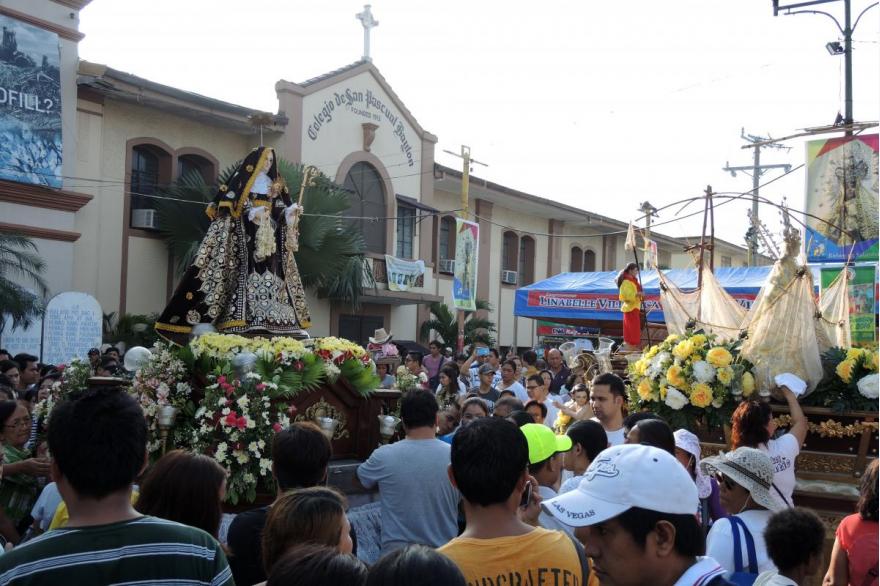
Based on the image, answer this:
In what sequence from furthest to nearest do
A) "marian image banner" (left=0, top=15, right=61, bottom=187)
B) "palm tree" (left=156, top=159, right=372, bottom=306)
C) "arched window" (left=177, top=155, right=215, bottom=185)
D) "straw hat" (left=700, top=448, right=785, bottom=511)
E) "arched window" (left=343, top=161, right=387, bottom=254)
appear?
"arched window" (left=343, top=161, right=387, bottom=254) → "arched window" (left=177, top=155, right=215, bottom=185) → "palm tree" (left=156, top=159, right=372, bottom=306) → "marian image banner" (left=0, top=15, right=61, bottom=187) → "straw hat" (left=700, top=448, right=785, bottom=511)

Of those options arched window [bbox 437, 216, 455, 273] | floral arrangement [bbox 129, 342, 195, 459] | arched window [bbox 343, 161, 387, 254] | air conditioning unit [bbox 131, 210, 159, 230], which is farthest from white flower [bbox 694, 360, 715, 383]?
arched window [bbox 437, 216, 455, 273]

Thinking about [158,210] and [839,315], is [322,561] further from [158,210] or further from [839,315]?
[158,210]

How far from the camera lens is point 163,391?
271 inches

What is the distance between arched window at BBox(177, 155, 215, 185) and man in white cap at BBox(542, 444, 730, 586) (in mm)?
17534

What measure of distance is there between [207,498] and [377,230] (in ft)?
65.9

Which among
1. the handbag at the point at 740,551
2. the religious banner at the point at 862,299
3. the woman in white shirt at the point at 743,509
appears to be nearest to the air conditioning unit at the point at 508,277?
the religious banner at the point at 862,299

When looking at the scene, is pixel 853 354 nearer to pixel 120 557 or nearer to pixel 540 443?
pixel 540 443

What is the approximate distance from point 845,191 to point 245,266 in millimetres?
11777

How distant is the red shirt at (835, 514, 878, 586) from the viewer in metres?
3.53

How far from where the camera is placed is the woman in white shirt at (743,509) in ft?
11.7

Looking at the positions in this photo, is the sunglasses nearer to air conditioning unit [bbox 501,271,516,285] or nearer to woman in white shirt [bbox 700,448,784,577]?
woman in white shirt [bbox 700,448,784,577]

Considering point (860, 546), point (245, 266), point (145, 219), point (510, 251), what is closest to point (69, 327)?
point (145, 219)

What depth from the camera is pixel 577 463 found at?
15.0 ft

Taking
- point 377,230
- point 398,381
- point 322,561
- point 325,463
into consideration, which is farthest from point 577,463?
point 377,230
